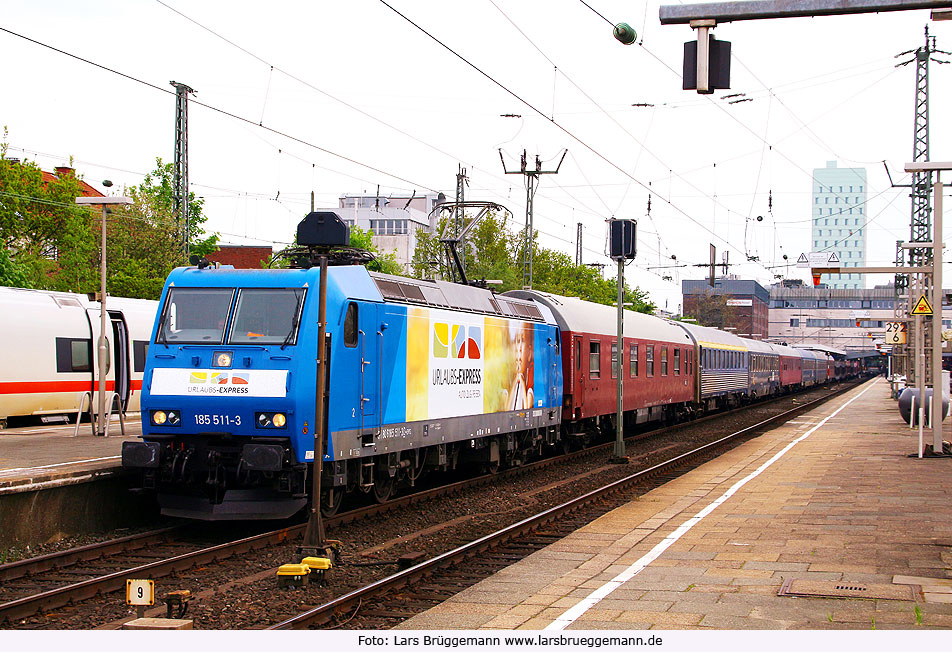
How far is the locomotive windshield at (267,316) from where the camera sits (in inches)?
470

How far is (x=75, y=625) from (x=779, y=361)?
52.5 metres

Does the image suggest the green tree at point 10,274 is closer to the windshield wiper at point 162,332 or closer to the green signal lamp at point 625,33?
the windshield wiper at point 162,332

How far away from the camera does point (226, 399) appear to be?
1173 centimetres

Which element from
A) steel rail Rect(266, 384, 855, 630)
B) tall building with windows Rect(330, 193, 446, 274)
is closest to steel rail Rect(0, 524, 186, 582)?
steel rail Rect(266, 384, 855, 630)

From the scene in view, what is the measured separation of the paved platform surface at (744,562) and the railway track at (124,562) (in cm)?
85

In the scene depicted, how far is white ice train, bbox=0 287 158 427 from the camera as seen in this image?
2223cm

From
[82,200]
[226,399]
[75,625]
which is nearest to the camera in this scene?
[75,625]

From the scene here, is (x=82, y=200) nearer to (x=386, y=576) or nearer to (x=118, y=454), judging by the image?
(x=118, y=454)

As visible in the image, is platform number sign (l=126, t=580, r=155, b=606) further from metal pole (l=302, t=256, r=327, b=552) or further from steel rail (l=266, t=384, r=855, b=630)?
metal pole (l=302, t=256, r=327, b=552)

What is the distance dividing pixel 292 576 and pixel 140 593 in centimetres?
149

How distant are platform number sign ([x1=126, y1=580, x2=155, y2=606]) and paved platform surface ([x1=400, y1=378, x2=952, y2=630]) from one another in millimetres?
2152

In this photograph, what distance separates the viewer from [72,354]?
23812 millimetres

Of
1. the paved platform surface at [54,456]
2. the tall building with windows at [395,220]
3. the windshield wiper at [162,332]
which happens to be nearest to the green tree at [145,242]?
the paved platform surface at [54,456]
